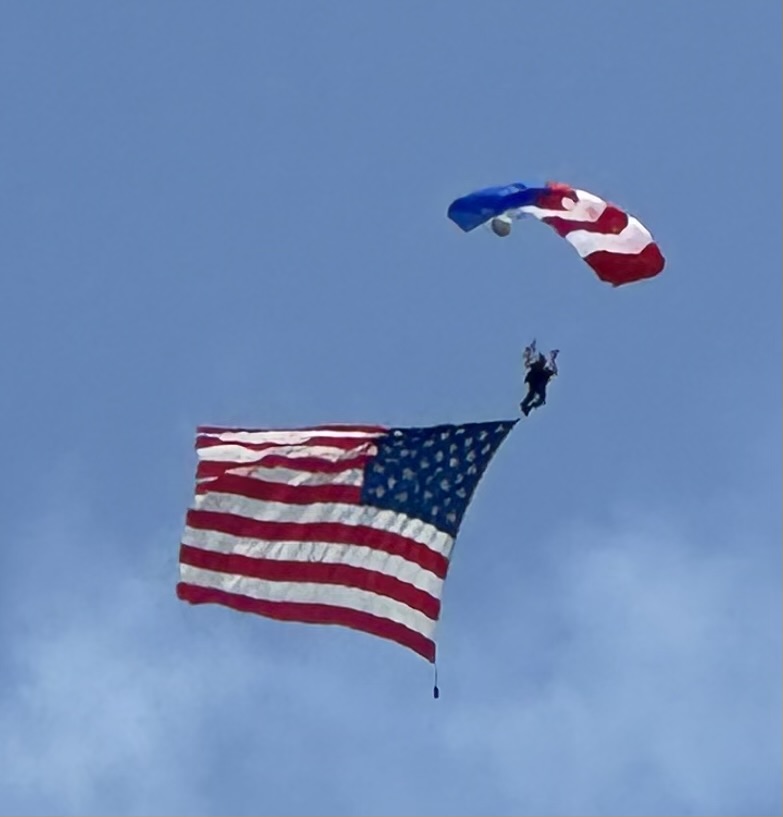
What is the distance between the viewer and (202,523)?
162 ft

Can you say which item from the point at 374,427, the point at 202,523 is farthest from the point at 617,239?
the point at 202,523

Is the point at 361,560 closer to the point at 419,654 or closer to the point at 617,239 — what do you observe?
the point at 419,654

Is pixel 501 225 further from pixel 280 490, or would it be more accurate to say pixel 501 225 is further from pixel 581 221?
pixel 280 490

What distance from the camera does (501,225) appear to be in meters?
49.7

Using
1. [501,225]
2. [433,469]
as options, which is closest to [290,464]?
[433,469]

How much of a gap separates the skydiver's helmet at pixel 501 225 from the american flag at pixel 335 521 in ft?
11.0

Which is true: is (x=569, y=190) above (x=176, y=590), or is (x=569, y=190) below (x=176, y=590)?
above

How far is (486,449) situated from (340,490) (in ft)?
8.61

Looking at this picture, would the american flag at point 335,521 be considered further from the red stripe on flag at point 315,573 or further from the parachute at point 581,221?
the parachute at point 581,221

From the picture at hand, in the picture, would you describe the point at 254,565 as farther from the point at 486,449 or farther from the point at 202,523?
the point at 486,449

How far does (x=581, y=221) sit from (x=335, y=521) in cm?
667

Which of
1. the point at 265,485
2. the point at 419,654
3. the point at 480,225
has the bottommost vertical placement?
the point at 419,654

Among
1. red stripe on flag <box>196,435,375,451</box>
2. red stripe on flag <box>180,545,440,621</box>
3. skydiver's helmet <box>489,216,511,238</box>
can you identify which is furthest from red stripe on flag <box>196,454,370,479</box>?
skydiver's helmet <box>489,216,511,238</box>

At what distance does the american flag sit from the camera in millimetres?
48875
